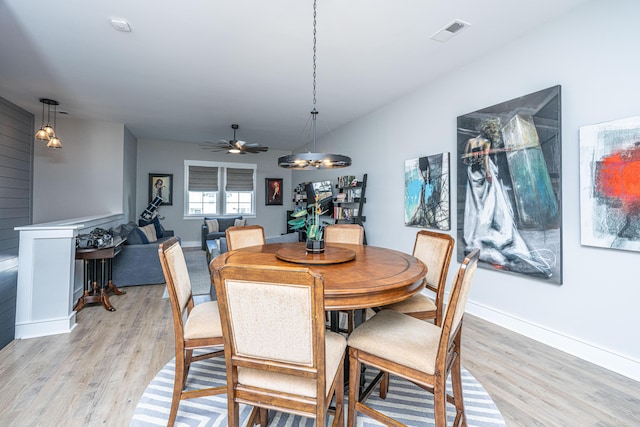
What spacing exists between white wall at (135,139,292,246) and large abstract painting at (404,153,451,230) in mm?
5279

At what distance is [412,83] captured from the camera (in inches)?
148

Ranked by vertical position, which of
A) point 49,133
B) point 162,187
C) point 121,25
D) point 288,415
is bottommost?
point 288,415

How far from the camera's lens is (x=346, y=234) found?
297 centimetres

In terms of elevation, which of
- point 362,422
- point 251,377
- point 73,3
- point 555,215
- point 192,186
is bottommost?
point 362,422

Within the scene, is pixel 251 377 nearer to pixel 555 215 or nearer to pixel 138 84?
pixel 555 215

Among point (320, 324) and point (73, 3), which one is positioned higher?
point (73, 3)

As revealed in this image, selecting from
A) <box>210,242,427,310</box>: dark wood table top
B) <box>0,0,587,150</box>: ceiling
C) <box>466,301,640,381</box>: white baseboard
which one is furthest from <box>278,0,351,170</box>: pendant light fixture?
<box>466,301,640,381</box>: white baseboard

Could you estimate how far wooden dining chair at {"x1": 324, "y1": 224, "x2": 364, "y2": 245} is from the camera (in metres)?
2.89

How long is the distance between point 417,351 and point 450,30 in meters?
2.67

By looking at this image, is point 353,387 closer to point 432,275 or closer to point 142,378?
point 432,275

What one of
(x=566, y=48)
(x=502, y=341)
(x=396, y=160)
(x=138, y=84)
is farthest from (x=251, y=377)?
(x=138, y=84)

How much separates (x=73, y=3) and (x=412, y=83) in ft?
11.2

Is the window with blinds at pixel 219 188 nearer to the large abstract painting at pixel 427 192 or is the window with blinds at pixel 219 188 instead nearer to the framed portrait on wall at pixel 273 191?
the framed portrait on wall at pixel 273 191

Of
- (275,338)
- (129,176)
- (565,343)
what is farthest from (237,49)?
(129,176)
